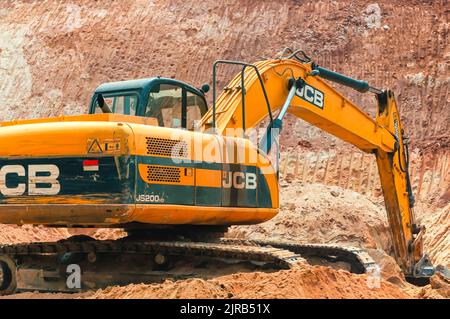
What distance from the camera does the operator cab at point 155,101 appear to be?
8.23 meters

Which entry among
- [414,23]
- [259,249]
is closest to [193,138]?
[259,249]

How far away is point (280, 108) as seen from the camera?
32.0 feet

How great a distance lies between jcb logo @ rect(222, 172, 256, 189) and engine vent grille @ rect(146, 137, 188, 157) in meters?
0.66

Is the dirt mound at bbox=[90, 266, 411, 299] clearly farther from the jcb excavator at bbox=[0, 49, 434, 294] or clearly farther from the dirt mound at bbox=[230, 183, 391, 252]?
the dirt mound at bbox=[230, 183, 391, 252]

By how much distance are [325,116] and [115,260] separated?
3.68 metres

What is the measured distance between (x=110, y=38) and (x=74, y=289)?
2183 centimetres

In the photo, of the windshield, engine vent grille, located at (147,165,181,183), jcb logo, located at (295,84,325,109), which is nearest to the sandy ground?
engine vent grille, located at (147,165,181,183)

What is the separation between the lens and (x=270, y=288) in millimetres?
6441

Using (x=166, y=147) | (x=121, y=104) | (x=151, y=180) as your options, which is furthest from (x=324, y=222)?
(x=151, y=180)

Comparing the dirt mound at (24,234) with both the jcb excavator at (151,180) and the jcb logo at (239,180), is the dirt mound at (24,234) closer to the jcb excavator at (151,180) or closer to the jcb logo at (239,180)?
the jcb excavator at (151,180)

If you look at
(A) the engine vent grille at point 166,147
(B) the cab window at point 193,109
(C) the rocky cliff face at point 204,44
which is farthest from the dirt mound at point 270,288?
(C) the rocky cliff face at point 204,44

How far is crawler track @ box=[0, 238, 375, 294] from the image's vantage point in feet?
25.3

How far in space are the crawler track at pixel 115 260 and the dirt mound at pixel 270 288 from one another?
0.46 m
